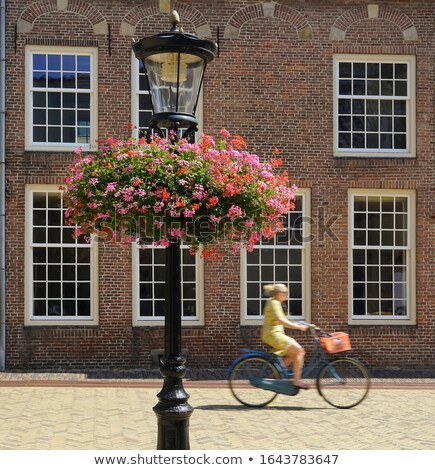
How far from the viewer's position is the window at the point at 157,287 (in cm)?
1449

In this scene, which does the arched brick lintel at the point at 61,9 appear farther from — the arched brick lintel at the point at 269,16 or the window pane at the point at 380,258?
the window pane at the point at 380,258

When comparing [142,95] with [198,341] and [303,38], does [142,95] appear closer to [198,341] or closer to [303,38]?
[303,38]

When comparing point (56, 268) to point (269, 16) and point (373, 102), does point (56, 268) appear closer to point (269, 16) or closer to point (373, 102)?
point (269, 16)

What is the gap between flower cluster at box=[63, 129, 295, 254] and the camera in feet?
19.2

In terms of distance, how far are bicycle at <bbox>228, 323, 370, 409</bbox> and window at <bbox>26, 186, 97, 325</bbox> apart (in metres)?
5.10

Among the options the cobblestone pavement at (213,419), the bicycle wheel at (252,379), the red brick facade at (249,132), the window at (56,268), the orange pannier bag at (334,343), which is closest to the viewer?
the cobblestone pavement at (213,419)

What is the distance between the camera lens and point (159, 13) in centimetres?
1458

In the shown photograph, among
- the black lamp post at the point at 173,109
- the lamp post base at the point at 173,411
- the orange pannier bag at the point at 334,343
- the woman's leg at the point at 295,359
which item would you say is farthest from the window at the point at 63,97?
the lamp post base at the point at 173,411

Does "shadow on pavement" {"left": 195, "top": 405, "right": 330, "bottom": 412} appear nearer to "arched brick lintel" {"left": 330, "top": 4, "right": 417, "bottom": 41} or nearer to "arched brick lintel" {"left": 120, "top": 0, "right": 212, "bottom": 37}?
"arched brick lintel" {"left": 120, "top": 0, "right": 212, "bottom": 37}

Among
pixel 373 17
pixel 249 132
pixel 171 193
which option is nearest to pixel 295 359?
pixel 171 193

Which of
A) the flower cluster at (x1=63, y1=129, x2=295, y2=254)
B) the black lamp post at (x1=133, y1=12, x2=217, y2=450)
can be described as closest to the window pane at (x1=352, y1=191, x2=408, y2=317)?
the flower cluster at (x1=63, y1=129, x2=295, y2=254)

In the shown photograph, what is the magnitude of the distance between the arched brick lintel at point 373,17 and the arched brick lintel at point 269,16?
1.87 ft

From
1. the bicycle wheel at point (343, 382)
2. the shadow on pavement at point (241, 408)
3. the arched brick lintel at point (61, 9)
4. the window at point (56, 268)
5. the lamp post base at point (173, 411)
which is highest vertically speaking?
the arched brick lintel at point (61, 9)

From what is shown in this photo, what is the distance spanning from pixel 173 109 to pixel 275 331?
4627 mm
